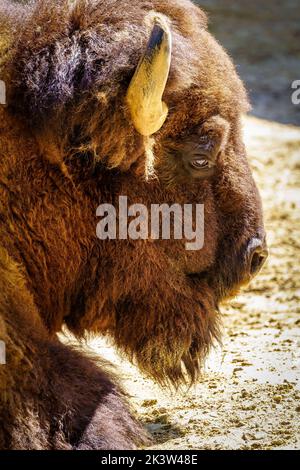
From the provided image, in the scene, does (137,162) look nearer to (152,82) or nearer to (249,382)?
(152,82)

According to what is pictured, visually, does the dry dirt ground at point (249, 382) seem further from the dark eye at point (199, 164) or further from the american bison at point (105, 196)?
the dark eye at point (199, 164)

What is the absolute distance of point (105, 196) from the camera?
4.12 meters

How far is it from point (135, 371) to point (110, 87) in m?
1.98

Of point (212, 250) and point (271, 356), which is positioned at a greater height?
point (212, 250)

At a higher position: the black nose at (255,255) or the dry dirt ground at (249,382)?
the black nose at (255,255)

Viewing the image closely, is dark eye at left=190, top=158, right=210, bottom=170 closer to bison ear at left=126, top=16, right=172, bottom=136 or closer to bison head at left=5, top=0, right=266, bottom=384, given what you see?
bison head at left=5, top=0, right=266, bottom=384

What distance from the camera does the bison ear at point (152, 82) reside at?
12.2 ft

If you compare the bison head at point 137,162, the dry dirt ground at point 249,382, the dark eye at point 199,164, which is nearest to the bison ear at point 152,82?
the bison head at point 137,162

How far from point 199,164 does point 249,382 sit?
1.33m

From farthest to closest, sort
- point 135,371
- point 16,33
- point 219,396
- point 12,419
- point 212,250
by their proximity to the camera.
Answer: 1. point 135,371
2. point 219,396
3. point 212,250
4. point 16,33
5. point 12,419

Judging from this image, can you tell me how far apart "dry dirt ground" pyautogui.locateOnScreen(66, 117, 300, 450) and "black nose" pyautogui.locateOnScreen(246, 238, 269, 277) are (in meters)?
0.58
